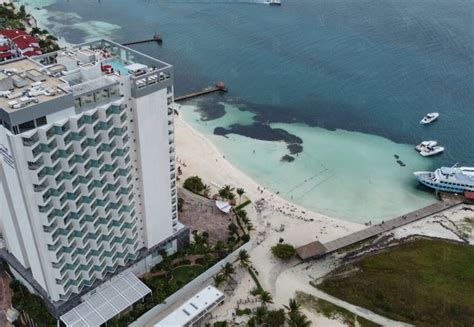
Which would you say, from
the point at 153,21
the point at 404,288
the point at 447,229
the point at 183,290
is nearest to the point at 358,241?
the point at 404,288

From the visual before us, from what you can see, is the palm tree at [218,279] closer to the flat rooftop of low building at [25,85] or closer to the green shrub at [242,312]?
the green shrub at [242,312]

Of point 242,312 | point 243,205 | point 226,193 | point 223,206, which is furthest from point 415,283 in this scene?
point 226,193

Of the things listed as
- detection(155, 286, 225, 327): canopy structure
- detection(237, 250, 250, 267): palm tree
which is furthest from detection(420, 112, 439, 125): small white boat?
detection(155, 286, 225, 327): canopy structure

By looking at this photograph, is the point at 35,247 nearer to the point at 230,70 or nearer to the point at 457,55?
the point at 230,70

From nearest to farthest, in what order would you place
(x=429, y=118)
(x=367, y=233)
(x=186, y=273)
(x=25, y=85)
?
(x=25, y=85) < (x=186, y=273) < (x=367, y=233) < (x=429, y=118)

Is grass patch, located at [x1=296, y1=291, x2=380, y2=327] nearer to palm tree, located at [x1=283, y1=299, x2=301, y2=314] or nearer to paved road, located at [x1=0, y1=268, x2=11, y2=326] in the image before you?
palm tree, located at [x1=283, y1=299, x2=301, y2=314]

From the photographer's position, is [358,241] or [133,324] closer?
[133,324]

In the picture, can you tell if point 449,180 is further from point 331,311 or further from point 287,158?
point 331,311
